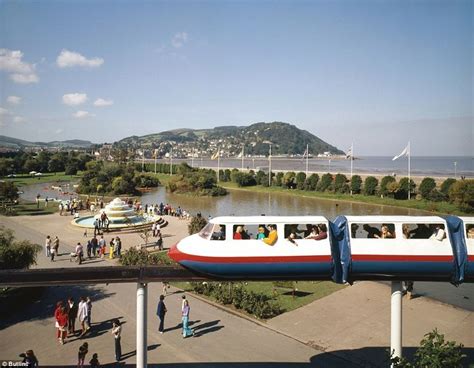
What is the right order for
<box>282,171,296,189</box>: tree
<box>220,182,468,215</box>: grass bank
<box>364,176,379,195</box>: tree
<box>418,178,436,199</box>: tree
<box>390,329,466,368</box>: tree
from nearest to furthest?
<box>390,329,466,368</box>: tree < <box>220,182,468,215</box>: grass bank < <box>418,178,436,199</box>: tree < <box>364,176,379,195</box>: tree < <box>282,171,296,189</box>: tree

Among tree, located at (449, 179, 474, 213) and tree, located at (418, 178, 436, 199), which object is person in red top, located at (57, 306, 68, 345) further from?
tree, located at (418, 178, 436, 199)

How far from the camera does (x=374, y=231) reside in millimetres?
10438

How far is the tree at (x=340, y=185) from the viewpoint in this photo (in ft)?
211

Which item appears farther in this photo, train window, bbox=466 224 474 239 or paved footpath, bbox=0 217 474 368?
paved footpath, bbox=0 217 474 368

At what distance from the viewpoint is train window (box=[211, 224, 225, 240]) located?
34.0 feet

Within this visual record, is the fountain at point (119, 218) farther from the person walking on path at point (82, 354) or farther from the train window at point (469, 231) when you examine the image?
the train window at point (469, 231)

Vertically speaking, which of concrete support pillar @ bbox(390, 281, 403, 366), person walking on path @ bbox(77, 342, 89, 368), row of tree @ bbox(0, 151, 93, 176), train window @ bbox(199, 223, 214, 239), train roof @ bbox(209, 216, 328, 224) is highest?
row of tree @ bbox(0, 151, 93, 176)

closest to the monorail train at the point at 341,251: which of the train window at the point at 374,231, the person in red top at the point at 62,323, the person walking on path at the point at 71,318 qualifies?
the train window at the point at 374,231

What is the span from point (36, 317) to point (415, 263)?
529 inches

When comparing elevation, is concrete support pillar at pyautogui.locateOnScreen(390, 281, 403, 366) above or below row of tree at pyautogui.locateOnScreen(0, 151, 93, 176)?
below

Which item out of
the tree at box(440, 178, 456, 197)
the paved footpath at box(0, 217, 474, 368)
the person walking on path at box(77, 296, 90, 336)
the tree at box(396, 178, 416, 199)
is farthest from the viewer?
the tree at box(396, 178, 416, 199)

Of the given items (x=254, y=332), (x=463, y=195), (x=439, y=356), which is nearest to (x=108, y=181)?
(x=463, y=195)

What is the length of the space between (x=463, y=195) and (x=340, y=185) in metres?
19.3

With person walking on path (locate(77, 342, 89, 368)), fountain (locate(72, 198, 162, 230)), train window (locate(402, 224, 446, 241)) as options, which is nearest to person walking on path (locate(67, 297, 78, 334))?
person walking on path (locate(77, 342, 89, 368))
